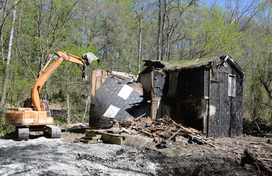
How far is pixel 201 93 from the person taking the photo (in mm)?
12109

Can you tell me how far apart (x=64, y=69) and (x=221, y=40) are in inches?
518

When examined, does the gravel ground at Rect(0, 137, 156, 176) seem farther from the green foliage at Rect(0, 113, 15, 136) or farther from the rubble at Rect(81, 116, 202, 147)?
the green foliage at Rect(0, 113, 15, 136)

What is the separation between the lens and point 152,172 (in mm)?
6180

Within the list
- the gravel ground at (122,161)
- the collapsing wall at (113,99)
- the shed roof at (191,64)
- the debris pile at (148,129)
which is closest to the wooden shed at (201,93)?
the shed roof at (191,64)

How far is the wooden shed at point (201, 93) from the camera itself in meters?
12.2

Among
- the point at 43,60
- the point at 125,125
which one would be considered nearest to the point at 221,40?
the point at 125,125

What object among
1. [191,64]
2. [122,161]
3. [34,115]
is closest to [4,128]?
[34,115]

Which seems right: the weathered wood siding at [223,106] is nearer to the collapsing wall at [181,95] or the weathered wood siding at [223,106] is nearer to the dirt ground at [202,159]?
the collapsing wall at [181,95]

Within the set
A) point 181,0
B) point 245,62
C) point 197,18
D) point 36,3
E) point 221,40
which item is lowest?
point 245,62

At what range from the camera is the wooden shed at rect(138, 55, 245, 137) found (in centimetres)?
1219

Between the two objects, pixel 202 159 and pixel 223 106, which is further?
pixel 223 106

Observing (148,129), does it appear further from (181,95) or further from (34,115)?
(34,115)

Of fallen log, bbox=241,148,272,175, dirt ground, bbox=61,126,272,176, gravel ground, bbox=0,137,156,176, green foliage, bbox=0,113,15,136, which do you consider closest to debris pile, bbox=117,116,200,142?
dirt ground, bbox=61,126,272,176

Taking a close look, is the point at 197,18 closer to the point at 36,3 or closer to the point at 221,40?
the point at 221,40
